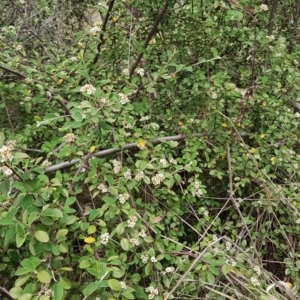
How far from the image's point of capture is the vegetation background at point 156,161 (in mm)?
1040

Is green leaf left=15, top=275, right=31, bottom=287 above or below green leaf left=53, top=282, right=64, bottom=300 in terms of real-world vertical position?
below

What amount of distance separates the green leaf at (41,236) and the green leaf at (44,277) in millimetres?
74

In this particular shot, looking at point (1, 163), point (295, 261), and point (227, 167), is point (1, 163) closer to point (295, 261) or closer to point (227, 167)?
point (227, 167)

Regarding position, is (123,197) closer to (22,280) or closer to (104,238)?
(104,238)

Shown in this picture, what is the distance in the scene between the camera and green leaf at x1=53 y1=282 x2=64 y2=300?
871mm

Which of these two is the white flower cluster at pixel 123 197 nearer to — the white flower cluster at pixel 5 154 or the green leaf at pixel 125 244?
the green leaf at pixel 125 244

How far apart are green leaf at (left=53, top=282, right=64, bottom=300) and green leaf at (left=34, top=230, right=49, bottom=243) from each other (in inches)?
4.2

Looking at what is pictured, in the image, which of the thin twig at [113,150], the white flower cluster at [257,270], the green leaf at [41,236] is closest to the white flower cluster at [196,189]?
the thin twig at [113,150]

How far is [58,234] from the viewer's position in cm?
100

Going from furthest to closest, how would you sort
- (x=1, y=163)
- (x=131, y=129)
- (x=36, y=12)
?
(x=36, y=12), (x=131, y=129), (x=1, y=163)

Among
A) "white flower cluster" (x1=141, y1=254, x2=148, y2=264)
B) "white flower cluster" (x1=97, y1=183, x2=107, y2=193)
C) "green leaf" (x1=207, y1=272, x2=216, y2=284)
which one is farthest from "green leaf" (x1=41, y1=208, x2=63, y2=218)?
"green leaf" (x1=207, y1=272, x2=216, y2=284)

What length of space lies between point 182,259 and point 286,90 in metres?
1.03

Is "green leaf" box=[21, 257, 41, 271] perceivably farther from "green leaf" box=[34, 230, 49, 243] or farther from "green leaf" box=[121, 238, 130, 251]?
"green leaf" box=[121, 238, 130, 251]

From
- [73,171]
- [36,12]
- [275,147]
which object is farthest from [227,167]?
[36,12]
